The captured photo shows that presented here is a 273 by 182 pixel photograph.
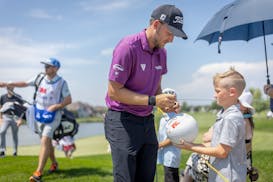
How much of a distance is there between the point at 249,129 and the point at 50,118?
3.07 meters

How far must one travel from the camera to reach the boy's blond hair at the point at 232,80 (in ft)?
10.5

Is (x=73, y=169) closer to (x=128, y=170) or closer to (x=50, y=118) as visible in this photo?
(x=50, y=118)

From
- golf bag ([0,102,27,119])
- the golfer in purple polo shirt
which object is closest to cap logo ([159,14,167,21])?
the golfer in purple polo shirt

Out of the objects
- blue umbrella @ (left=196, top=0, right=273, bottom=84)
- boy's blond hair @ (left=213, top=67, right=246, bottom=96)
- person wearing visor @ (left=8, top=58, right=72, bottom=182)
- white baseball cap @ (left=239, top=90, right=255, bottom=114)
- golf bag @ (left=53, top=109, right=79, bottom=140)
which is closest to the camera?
boy's blond hair @ (left=213, top=67, right=246, bottom=96)

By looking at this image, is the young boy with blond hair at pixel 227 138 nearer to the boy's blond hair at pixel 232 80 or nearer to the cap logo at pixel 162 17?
the boy's blond hair at pixel 232 80

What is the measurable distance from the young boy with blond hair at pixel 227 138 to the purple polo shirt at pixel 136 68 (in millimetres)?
471

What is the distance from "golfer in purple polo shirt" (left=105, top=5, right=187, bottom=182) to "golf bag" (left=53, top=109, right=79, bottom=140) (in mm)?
3891

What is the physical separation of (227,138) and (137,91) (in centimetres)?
77

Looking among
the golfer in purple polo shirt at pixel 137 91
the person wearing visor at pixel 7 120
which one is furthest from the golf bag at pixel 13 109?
the golfer in purple polo shirt at pixel 137 91

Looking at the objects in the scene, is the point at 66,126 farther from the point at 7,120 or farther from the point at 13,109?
the point at 7,120

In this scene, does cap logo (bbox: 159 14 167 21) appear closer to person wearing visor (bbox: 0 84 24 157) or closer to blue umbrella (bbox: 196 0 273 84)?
blue umbrella (bbox: 196 0 273 84)

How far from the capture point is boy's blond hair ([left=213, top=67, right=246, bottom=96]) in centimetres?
319

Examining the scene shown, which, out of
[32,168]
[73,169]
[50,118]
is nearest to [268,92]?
[50,118]

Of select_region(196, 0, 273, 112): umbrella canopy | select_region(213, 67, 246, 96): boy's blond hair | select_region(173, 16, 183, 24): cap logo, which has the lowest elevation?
select_region(213, 67, 246, 96): boy's blond hair
